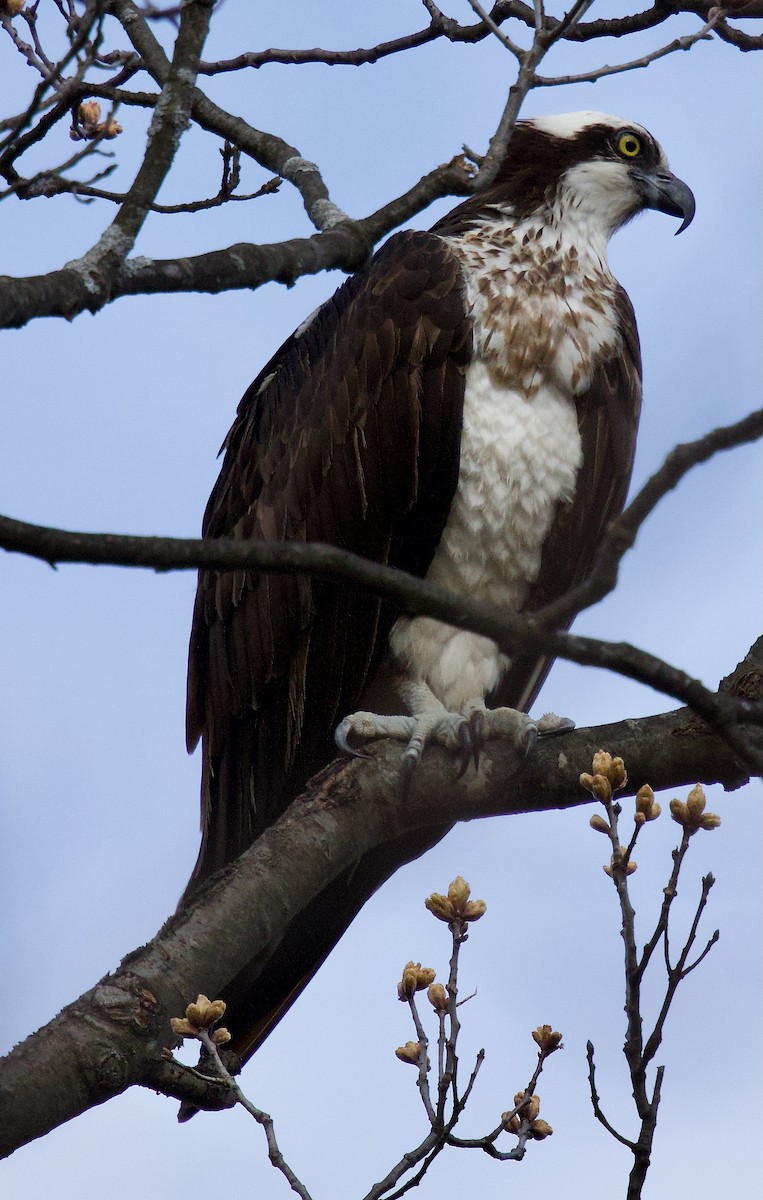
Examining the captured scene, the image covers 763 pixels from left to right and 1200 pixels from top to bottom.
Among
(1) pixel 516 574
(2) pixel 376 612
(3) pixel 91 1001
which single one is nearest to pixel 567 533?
(1) pixel 516 574

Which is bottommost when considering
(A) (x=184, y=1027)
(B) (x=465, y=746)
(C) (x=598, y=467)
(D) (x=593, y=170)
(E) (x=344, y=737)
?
(A) (x=184, y=1027)

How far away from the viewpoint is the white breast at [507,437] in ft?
14.6

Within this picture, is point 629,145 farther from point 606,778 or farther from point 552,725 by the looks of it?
point 606,778

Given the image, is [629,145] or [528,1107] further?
[629,145]

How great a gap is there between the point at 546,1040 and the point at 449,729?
1117 mm

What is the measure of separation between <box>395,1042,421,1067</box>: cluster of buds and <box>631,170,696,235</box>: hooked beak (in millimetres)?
3305

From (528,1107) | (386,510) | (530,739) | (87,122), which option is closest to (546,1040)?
(528,1107)

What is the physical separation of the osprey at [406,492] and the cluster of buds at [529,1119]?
117cm

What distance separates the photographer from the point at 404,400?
441 centimetres

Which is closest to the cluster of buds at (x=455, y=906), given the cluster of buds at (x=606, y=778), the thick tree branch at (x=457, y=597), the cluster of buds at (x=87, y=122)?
the cluster of buds at (x=606, y=778)

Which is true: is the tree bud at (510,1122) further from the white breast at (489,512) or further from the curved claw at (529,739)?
the white breast at (489,512)

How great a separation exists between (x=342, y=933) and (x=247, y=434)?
170cm

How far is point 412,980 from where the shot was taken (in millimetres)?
3172

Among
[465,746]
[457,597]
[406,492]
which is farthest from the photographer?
[406,492]
